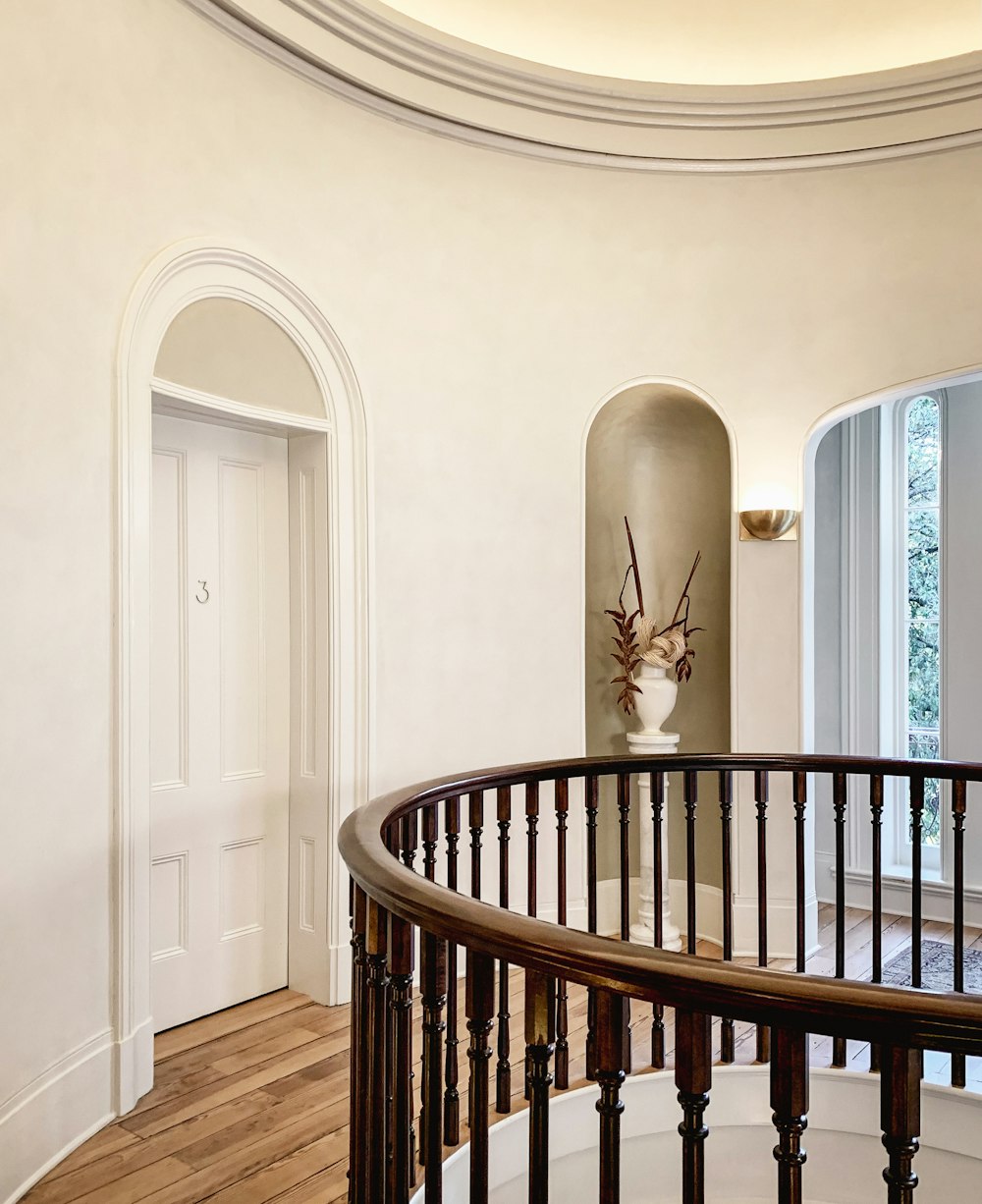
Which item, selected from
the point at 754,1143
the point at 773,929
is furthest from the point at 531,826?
the point at 773,929

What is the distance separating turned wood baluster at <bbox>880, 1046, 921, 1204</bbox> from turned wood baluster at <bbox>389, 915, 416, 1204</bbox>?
2.55 feet

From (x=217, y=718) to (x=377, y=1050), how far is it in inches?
84.5

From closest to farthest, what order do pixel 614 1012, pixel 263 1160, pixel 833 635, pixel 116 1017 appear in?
pixel 614 1012 → pixel 263 1160 → pixel 116 1017 → pixel 833 635

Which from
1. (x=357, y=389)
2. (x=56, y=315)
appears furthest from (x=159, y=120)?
(x=357, y=389)

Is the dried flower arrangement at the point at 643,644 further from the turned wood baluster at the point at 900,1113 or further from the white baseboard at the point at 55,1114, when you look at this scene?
the turned wood baluster at the point at 900,1113

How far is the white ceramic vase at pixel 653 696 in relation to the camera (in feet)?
15.1

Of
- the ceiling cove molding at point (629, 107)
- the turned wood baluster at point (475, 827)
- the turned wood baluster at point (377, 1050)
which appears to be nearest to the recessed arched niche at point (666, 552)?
the ceiling cove molding at point (629, 107)

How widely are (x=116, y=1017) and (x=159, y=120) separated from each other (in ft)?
8.94

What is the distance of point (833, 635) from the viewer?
5.65 m

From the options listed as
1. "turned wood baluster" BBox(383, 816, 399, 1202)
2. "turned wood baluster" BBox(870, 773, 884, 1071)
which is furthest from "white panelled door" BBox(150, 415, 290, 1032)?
"turned wood baluster" BBox(870, 773, 884, 1071)

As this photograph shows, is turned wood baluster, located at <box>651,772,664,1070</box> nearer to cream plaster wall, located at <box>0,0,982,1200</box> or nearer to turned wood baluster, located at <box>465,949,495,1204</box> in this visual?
cream plaster wall, located at <box>0,0,982,1200</box>

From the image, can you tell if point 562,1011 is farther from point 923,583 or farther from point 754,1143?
point 923,583

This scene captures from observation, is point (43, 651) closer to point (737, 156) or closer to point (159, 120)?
point (159, 120)

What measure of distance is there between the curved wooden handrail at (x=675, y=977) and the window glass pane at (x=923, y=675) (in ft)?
14.3
